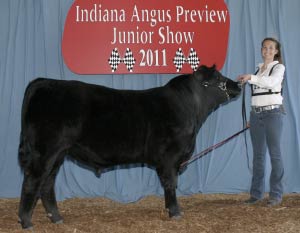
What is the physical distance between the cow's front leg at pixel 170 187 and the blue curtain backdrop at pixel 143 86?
4.10 feet

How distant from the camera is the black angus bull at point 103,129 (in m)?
3.81

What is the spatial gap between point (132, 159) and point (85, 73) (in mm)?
1571

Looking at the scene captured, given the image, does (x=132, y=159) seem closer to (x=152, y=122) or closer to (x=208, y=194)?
(x=152, y=122)

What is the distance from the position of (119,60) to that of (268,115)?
1.93 meters

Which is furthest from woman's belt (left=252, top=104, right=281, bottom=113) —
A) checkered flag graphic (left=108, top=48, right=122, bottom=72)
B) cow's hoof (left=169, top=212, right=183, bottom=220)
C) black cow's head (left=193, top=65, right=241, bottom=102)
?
checkered flag graphic (left=108, top=48, right=122, bottom=72)

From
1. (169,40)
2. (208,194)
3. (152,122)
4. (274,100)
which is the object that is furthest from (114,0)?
(208,194)

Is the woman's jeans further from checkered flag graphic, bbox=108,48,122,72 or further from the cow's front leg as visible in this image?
checkered flag graphic, bbox=108,48,122,72

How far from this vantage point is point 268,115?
4.77 metres

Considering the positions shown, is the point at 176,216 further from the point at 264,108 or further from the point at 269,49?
the point at 269,49

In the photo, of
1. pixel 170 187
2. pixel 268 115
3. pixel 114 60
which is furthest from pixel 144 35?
pixel 170 187

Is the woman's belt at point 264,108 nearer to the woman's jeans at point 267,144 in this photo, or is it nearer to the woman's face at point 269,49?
the woman's jeans at point 267,144

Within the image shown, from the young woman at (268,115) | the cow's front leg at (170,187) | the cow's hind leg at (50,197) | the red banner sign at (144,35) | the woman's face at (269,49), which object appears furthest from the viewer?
the red banner sign at (144,35)

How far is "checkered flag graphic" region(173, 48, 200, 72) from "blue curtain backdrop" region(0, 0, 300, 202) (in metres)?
→ 0.22

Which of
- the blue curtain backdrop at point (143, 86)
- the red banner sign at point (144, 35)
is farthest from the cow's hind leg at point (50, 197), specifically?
the red banner sign at point (144, 35)
